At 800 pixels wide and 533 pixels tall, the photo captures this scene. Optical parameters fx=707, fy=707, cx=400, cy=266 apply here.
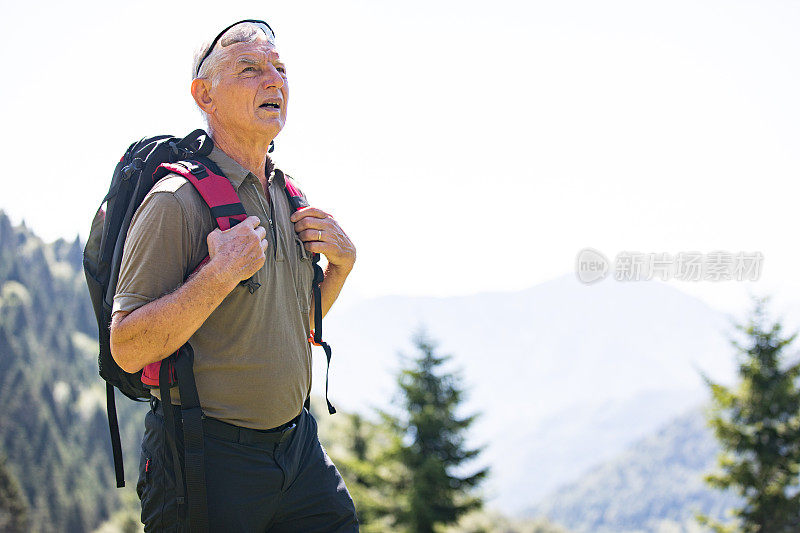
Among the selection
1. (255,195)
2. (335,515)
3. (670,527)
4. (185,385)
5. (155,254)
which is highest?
(255,195)

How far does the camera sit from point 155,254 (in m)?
2.26

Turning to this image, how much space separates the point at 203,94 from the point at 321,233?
690 mm

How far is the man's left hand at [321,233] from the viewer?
9.08ft

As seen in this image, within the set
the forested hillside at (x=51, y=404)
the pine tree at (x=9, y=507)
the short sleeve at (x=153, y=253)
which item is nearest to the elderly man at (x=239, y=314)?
the short sleeve at (x=153, y=253)

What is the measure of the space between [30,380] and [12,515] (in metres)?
48.4

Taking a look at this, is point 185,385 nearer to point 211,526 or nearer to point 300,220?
point 211,526

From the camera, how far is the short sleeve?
223cm

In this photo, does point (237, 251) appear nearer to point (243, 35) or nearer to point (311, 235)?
point (311, 235)

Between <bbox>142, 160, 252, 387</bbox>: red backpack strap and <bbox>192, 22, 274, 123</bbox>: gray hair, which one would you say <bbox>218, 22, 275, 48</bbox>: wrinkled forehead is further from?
<bbox>142, 160, 252, 387</bbox>: red backpack strap

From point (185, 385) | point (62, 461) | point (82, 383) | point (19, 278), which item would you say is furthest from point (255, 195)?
point (19, 278)

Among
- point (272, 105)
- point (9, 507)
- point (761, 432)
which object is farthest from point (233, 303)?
point (9, 507)

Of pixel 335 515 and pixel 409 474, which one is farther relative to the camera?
pixel 409 474

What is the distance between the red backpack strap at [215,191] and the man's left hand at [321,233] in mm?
363

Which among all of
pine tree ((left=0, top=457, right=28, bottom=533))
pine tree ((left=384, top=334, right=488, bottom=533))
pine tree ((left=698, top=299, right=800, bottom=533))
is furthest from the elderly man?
pine tree ((left=0, top=457, right=28, bottom=533))
